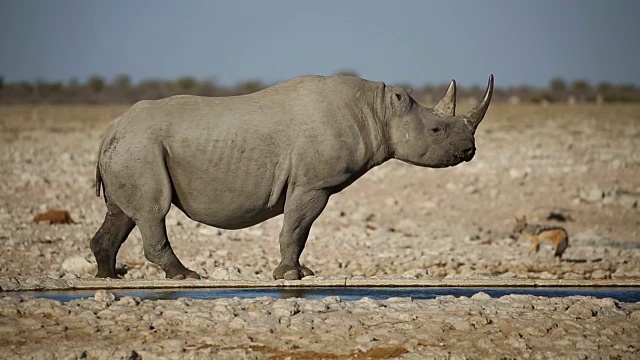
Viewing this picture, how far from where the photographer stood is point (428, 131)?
10.7 meters

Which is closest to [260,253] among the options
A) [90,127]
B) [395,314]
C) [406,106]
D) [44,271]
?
[44,271]

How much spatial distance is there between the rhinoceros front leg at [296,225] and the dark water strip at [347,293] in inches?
31.3

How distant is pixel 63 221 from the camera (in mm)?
14891

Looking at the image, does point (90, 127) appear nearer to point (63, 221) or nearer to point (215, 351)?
point (63, 221)

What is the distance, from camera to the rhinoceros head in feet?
35.1

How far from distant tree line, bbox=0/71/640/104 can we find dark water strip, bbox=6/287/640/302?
142ft

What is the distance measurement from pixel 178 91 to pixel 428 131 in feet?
206

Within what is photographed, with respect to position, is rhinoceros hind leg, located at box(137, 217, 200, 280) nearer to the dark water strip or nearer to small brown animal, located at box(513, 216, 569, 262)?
the dark water strip

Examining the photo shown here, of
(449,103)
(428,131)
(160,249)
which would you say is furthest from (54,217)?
(449,103)

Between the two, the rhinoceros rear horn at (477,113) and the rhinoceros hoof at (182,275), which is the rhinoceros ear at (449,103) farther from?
the rhinoceros hoof at (182,275)

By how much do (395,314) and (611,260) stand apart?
5.67m

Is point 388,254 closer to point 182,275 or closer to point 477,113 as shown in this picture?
point 477,113

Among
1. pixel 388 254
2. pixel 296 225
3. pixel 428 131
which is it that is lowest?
pixel 388 254

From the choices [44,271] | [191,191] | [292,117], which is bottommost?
[44,271]
